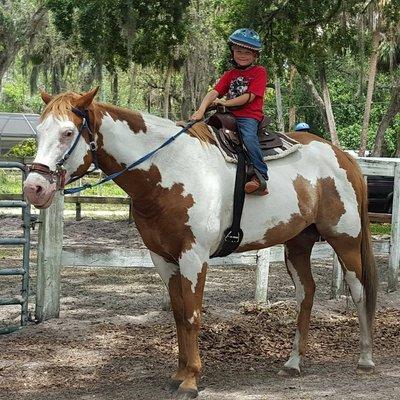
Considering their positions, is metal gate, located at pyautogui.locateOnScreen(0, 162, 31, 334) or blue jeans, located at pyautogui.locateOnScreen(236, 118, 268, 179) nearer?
blue jeans, located at pyautogui.locateOnScreen(236, 118, 268, 179)

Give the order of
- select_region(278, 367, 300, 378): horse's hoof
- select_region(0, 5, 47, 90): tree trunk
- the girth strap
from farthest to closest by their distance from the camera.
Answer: select_region(0, 5, 47, 90): tree trunk
select_region(278, 367, 300, 378): horse's hoof
the girth strap

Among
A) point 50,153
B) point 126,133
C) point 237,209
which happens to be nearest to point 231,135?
point 237,209

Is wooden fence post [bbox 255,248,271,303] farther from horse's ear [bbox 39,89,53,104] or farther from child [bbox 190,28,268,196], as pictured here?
horse's ear [bbox 39,89,53,104]

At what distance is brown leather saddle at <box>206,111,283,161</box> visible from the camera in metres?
5.31

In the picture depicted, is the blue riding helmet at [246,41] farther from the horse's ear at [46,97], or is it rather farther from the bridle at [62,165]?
the horse's ear at [46,97]

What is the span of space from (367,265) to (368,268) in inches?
1.0

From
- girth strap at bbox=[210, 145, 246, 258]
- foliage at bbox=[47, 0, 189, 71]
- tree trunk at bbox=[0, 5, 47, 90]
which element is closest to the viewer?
girth strap at bbox=[210, 145, 246, 258]

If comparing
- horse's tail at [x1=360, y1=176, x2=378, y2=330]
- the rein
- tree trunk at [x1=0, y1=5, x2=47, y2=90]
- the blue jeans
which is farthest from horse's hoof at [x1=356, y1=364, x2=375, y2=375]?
tree trunk at [x1=0, y1=5, x2=47, y2=90]

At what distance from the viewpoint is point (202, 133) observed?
5.28 metres

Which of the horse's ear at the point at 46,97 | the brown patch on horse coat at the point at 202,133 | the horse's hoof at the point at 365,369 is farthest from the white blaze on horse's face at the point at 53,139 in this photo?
the horse's hoof at the point at 365,369

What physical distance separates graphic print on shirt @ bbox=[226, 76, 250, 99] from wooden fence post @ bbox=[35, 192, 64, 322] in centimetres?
218

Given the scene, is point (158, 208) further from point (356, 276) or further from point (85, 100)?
point (356, 276)

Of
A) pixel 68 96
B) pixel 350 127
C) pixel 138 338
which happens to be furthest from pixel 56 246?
pixel 350 127

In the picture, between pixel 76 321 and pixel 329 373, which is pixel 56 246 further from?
pixel 329 373
